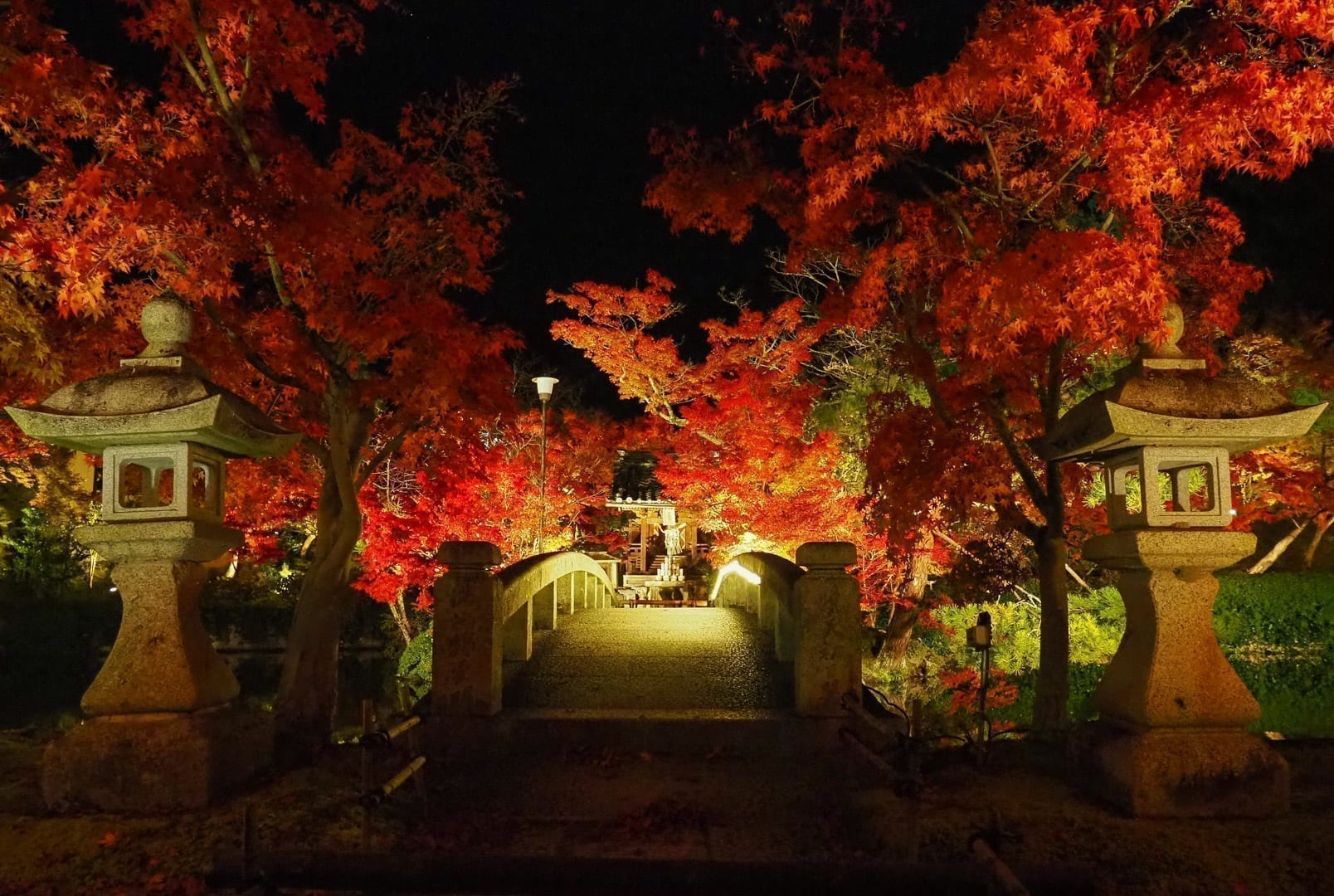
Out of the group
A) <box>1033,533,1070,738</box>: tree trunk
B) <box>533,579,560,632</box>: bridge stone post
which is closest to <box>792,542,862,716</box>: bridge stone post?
<box>1033,533,1070,738</box>: tree trunk

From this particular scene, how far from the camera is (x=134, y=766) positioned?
6.36 m

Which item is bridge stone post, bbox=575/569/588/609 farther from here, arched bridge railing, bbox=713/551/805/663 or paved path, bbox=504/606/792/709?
paved path, bbox=504/606/792/709

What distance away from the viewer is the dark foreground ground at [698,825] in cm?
531

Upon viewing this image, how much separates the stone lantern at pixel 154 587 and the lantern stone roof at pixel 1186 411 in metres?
6.47

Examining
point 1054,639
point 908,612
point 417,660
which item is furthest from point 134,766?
point 908,612

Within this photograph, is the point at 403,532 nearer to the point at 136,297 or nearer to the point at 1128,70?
the point at 136,297

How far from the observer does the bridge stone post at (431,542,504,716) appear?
786 cm

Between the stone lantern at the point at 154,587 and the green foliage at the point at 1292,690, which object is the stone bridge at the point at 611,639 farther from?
the green foliage at the point at 1292,690

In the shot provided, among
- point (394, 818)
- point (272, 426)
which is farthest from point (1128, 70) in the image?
Result: point (394, 818)

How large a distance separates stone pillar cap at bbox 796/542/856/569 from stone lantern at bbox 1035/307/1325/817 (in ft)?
7.00

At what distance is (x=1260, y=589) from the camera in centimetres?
1920

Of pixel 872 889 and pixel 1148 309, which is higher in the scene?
pixel 1148 309

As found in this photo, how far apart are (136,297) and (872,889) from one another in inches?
422

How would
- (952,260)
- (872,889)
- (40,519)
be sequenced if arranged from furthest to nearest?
(40,519)
(952,260)
(872,889)
